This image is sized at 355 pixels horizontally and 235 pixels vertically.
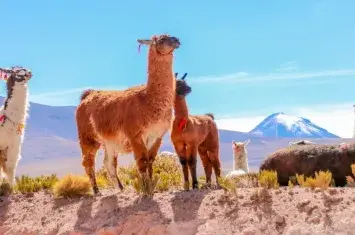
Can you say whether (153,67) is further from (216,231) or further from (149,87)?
(216,231)

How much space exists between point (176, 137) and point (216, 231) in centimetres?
301

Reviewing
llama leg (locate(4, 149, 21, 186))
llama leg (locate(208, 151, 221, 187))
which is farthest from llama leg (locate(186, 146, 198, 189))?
llama leg (locate(4, 149, 21, 186))

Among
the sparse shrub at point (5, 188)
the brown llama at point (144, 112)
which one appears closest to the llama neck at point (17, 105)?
the sparse shrub at point (5, 188)

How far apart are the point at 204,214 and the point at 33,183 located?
5358 millimetres

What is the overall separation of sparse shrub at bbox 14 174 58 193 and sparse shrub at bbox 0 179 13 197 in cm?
15

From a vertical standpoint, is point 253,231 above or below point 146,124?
below

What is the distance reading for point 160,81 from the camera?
35.2ft

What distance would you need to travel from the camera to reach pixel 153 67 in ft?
35.7

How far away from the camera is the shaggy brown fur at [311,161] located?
442 inches

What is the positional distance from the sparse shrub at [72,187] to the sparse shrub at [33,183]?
1.33 m

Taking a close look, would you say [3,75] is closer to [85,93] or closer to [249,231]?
[85,93]

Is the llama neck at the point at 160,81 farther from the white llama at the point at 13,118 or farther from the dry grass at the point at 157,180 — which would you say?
the white llama at the point at 13,118

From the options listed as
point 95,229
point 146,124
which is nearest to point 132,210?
point 95,229

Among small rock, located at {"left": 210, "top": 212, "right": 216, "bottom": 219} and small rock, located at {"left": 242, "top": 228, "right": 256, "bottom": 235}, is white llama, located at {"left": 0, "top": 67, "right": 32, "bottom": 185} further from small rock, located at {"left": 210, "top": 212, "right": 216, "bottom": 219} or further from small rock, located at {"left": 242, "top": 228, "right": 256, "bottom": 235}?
small rock, located at {"left": 242, "top": 228, "right": 256, "bottom": 235}
